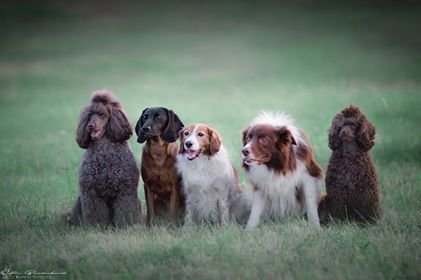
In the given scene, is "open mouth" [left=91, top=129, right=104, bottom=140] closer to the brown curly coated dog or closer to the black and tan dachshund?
the black and tan dachshund

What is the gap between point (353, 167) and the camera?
6934 mm

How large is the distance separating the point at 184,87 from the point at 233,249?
578 inches

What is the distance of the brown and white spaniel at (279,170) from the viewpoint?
7027mm

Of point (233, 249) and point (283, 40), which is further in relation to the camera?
point (283, 40)

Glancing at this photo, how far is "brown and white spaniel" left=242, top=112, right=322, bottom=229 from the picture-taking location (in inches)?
277

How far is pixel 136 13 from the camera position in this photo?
32.7 meters

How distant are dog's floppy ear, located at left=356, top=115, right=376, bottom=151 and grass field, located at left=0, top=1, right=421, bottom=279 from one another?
867 mm

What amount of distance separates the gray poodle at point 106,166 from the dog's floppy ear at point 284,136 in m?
1.58

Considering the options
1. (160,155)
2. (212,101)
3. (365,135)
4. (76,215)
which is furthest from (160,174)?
(212,101)

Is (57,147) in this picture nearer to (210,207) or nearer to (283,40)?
(210,207)

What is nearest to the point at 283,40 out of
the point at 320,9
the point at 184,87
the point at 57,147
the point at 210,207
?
the point at 320,9

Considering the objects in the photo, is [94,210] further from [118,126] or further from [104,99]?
[104,99]

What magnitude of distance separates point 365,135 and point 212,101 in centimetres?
1088
